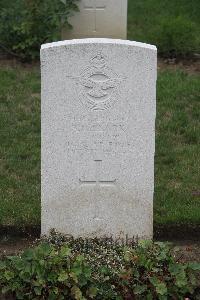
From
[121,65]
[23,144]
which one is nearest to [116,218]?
[121,65]

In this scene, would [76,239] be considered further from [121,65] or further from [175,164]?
[175,164]

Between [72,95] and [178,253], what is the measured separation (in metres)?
1.25

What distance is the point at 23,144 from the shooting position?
6.90m

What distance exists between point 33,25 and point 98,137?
15.9ft

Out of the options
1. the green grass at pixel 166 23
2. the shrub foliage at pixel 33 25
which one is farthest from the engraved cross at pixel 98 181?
the green grass at pixel 166 23

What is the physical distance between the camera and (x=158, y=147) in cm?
687

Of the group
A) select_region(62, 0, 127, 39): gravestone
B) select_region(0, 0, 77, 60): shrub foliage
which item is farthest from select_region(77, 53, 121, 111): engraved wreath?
select_region(62, 0, 127, 39): gravestone

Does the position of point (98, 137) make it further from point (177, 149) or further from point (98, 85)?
point (177, 149)

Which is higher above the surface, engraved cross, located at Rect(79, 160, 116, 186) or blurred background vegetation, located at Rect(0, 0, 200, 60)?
blurred background vegetation, located at Rect(0, 0, 200, 60)

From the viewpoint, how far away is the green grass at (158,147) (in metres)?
5.62

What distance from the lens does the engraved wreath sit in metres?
4.69

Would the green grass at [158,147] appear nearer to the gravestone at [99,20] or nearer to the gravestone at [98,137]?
the gravestone at [98,137]

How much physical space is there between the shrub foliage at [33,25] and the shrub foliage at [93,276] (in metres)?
5.08

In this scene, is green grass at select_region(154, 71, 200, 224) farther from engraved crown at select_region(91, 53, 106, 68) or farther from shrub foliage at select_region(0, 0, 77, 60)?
shrub foliage at select_region(0, 0, 77, 60)
